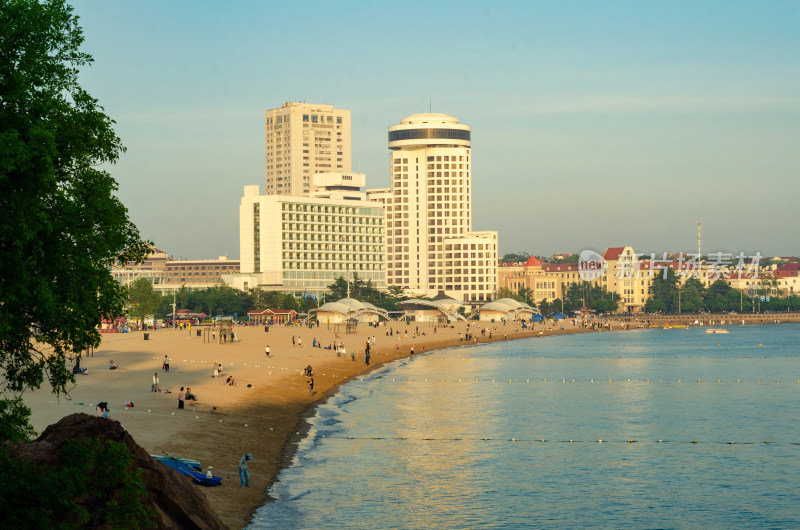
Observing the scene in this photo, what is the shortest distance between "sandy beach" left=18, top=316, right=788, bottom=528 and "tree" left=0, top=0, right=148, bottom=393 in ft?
39.8

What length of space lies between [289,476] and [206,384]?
87.3 ft

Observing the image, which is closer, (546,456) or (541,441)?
(546,456)

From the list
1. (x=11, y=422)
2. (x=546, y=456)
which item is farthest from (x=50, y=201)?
(x=546, y=456)

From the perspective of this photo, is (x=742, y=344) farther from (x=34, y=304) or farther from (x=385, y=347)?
(x=34, y=304)

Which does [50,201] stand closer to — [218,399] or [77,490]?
[77,490]

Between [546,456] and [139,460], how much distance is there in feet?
95.6

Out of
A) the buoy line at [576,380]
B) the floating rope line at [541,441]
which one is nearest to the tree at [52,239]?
the floating rope line at [541,441]

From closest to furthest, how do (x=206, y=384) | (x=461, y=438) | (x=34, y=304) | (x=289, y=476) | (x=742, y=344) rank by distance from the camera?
(x=34, y=304) → (x=289, y=476) → (x=461, y=438) → (x=206, y=384) → (x=742, y=344)

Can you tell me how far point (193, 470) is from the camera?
35281 mm

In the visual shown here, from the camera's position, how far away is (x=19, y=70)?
20812mm

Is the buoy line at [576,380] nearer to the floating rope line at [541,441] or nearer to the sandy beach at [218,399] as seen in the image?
the sandy beach at [218,399]

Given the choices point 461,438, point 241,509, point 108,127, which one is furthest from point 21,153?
point 461,438

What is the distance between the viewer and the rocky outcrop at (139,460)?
74.7ft

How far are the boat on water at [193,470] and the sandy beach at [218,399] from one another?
41cm
